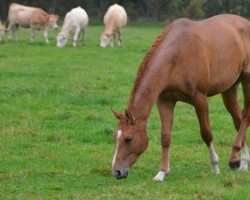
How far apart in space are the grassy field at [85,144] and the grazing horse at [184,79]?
0.38 metres

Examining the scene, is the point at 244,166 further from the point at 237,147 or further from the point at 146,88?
the point at 146,88

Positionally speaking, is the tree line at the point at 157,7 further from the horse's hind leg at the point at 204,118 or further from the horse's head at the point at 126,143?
the horse's head at the point at 126,143

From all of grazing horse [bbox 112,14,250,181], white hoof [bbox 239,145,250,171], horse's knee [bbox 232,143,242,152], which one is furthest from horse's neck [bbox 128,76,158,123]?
white hoof [bbox 239,145,250,171]

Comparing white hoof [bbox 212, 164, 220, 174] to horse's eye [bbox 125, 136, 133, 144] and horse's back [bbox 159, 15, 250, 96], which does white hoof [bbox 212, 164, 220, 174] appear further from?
horse's eye [bbox 125, 136, 133, 144]

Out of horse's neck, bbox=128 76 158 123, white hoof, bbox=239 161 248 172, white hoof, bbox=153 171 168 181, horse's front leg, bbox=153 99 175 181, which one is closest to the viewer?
horse's neck, bbox=128 76 158 123

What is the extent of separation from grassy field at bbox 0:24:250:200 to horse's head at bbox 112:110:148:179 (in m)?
0.22

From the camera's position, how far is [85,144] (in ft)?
34.4

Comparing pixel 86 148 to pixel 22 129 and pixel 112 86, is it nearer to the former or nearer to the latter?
pixel 22 129

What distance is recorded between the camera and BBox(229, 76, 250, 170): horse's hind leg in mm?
9000

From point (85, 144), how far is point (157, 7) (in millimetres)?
46798

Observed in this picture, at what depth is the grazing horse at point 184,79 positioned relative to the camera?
7.79m

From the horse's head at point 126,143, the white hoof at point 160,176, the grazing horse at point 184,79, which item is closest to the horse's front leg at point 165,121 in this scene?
the grazing horse at point 184,79

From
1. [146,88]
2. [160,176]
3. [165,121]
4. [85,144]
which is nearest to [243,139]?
[165,121]

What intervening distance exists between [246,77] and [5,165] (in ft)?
11.0
